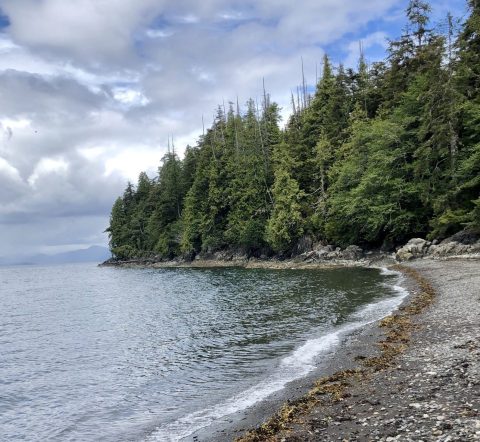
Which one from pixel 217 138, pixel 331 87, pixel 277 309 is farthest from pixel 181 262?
pixel 277 309

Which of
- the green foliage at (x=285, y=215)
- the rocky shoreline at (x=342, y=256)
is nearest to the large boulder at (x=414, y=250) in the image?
the rocky shoreline at (x=342, y=256)

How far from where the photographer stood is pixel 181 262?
110m

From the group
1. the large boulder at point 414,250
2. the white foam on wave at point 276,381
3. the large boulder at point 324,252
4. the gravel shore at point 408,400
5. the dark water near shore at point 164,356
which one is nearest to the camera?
the gravel shore at point 408,400

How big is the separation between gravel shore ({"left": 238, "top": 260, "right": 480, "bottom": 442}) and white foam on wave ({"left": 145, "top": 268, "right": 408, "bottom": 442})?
232 cm

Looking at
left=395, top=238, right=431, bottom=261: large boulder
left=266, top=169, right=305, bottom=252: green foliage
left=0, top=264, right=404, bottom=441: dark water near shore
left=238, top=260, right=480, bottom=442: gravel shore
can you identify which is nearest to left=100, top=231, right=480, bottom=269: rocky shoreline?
left=395, top=238, right=431, bottom=261: large boulder

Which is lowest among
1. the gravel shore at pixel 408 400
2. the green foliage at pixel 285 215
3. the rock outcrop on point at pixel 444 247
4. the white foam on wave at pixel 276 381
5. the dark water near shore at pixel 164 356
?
the dark water near shore at pixel 164 356

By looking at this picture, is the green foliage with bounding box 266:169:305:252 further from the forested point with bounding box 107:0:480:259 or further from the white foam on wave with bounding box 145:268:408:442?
the white foam on wave with bounding box 145:268:408:442

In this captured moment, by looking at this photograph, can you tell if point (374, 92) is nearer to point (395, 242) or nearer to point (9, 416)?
point (395, 242)

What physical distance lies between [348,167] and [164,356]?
159ft

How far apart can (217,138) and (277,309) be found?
93.3 m

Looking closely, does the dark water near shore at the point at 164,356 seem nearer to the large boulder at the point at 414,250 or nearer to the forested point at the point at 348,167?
the large boulder at the point at 414,250

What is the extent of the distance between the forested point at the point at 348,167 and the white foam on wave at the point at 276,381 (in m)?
24.0

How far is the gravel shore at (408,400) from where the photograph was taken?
336 inches

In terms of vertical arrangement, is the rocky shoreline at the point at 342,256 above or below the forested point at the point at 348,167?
below
